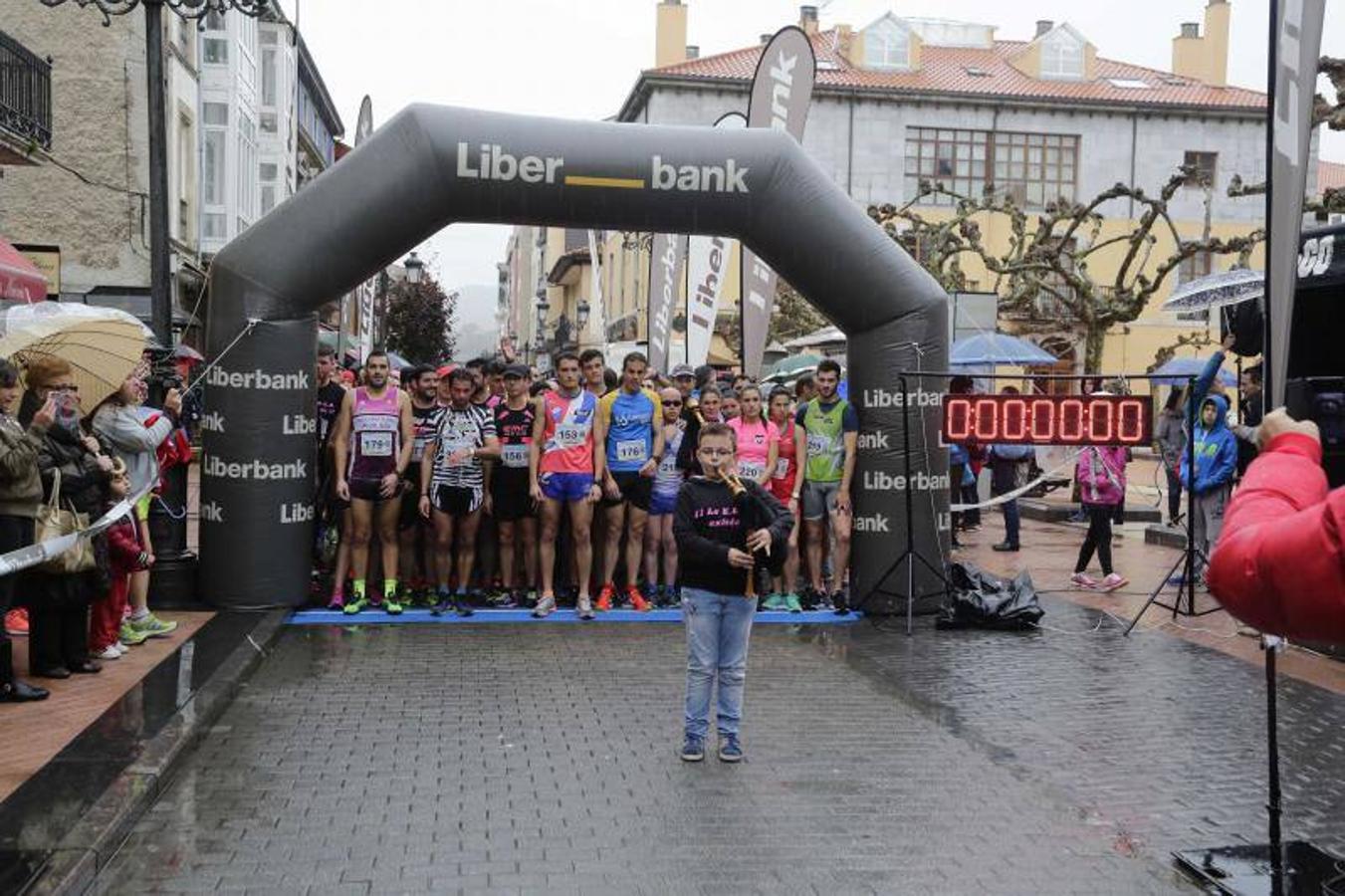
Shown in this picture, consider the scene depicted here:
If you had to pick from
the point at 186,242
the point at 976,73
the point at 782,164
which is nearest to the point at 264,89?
the point at 186,242

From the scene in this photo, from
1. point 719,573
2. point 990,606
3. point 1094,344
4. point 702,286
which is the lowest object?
point 990,606

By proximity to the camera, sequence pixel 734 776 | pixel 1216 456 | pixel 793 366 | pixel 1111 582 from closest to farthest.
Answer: pixel 734 776
pixel 1216 456
pixel 1111 582
pixel 793 366

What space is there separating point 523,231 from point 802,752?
4316 inches

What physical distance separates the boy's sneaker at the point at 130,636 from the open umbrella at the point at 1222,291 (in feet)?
31.3

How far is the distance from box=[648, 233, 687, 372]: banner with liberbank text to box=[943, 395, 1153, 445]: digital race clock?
865 centimetres

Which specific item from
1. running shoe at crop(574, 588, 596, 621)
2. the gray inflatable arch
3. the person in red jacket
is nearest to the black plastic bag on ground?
the gray inflatable arch

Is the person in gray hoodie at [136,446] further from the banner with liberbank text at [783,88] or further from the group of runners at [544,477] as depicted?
the banner with liberbank text at [783,88]

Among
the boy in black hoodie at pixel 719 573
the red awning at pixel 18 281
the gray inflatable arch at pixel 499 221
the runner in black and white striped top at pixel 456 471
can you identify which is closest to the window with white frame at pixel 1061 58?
the gray inflatable arch at pixel 499 221

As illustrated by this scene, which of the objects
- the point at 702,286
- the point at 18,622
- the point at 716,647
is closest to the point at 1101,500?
the point at 702,286

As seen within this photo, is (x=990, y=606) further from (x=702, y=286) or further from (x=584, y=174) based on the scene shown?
(x=702, y=286)

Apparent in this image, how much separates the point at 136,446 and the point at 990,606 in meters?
6.44

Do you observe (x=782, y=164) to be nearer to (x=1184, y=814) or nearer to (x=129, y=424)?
(x=129, y=424)

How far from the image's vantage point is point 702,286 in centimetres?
1667

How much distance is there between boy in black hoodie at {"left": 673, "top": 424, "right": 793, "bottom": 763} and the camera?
6254 millimetres
